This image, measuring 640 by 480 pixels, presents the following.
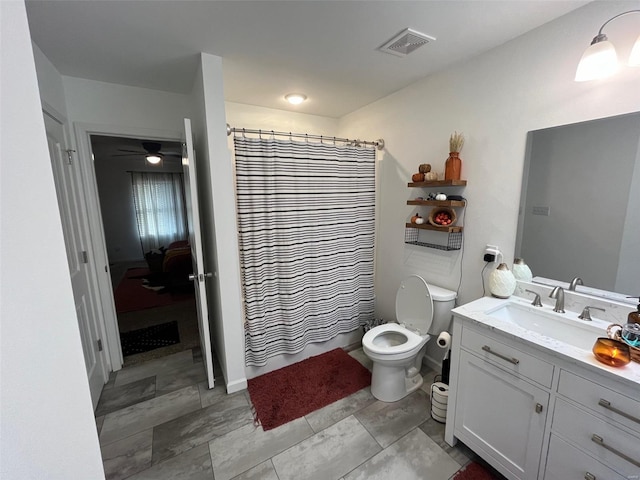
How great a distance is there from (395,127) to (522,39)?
3.29ft

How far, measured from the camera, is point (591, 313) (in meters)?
1.40

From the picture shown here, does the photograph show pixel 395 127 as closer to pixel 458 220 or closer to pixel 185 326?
pixel 458 220

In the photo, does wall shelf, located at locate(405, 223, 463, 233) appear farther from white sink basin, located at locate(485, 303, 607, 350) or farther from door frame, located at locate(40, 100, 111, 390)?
door frame, located at locate(40, 100, 111, 390)

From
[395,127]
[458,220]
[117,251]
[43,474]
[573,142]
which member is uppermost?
[395,127]

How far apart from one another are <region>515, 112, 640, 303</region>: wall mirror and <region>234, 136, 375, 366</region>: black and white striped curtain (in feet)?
4.29

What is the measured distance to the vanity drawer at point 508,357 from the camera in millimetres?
1175

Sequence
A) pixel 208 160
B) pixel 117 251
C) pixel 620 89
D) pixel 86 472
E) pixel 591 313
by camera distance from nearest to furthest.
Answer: pixel 86 472
pixel 620 89
pixel 591 313
pixel 208 160
pixel 117 251

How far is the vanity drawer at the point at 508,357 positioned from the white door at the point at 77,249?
2472 millimetres

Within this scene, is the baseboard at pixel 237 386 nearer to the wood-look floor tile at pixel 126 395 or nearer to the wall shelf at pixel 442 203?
the wood-look floor tile at pixel 126 395

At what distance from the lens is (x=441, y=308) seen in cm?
202

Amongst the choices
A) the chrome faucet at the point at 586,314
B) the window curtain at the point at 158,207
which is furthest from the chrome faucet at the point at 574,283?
the window curtain at the point at 158,207

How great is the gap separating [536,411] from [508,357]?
0.76 ft

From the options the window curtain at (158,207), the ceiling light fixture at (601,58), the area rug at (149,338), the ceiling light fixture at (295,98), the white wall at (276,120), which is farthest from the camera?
the window curtain at (158,207)

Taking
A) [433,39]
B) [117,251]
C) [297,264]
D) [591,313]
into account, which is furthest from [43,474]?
[117,251]
